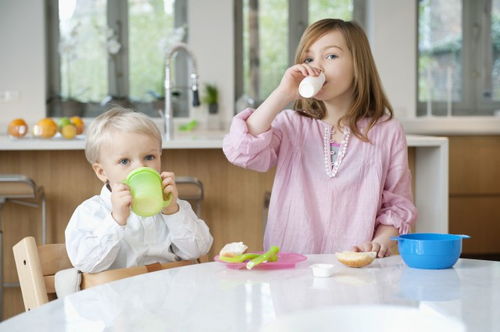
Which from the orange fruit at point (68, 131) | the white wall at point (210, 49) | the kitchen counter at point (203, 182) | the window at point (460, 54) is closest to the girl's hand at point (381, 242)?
the kitchen counter at point (203, 182)

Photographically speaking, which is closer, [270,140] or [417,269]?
[417,269]

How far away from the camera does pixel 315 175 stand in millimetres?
1791

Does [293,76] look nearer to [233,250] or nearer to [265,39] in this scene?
[233,250]

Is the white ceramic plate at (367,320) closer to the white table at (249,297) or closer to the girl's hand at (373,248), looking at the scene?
the white table at (249,297)

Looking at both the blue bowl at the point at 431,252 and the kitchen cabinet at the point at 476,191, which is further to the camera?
the kitchen cabinet at the point at 476,191

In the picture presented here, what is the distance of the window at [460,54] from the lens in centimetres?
572

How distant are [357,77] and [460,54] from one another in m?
4.28

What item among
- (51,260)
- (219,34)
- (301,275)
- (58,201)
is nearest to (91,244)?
(51,260)

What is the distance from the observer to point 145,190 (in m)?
1.24

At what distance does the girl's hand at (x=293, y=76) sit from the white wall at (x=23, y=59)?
3984 mm

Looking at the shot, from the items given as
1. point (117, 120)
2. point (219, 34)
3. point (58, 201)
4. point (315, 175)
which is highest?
point (219, 34)

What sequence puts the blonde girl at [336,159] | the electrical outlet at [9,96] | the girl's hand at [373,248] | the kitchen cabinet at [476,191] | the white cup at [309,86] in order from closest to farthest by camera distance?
the girl's hand at [373,248] < the white cup at [309,86] < the blonde girl at [336,159] < the kitchen cabinet at [476,191] < the electrical outlet at [9,96]

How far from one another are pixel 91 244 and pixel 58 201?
1.93 meters

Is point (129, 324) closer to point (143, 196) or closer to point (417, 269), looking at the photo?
point (143, 196)
